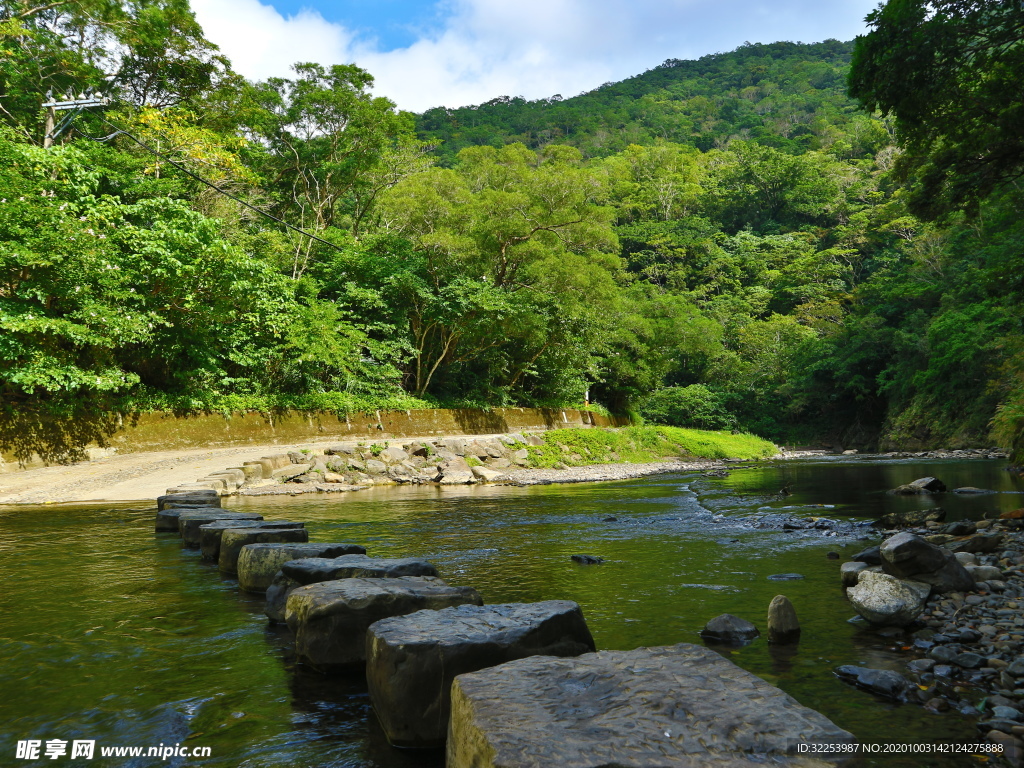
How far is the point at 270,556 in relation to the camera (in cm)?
485

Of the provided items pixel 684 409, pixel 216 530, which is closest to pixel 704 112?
pixel 684 409

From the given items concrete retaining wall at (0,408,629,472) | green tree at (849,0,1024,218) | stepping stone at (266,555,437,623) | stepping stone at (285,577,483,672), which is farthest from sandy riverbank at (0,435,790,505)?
green tree at (849,0,1024,218)

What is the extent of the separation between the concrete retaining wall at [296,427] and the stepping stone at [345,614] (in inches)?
547

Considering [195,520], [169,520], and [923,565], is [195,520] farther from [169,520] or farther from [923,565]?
[923,565]

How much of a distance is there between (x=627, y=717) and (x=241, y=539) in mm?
4436

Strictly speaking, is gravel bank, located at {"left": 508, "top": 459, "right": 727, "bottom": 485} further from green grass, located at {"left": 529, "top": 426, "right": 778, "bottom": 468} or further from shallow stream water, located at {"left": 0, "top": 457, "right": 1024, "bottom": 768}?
shallow stream water, located at {"left": 0, "top": 457, "right": 1024, "bottom": 768}

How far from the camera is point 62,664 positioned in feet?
11.0

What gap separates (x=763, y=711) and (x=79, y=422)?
16725mm

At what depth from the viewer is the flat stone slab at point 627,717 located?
1.70 m

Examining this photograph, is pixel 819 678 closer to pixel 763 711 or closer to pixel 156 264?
pixel 763 711

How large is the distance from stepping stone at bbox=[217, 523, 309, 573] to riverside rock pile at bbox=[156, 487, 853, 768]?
50.6 inches

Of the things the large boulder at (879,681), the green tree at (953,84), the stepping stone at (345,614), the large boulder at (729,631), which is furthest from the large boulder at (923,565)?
the green tree at (953,84)

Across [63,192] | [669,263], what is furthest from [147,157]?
[669,263]

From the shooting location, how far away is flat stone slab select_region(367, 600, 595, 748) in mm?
2510
